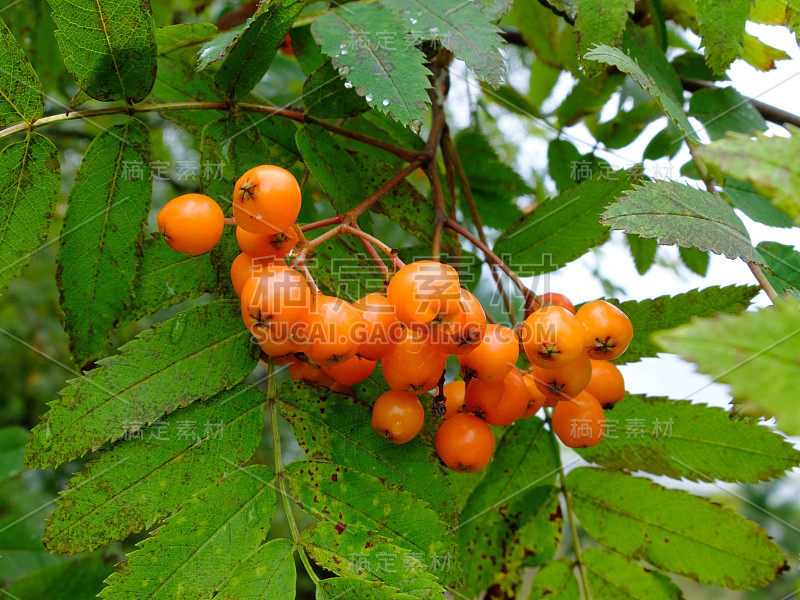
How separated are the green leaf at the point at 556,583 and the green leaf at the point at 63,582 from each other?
3.55 ft

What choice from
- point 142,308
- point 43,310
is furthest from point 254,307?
point 43,310

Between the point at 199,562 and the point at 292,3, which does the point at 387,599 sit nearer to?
the point at 199,562

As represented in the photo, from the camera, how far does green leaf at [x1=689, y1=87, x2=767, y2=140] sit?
69.4 inches

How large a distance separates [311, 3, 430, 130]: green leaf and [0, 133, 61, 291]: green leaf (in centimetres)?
59

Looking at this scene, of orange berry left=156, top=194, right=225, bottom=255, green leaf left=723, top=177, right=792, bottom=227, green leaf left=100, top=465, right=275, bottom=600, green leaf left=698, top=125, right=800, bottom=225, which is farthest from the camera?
green leaf left=723, top=177, right=792, bottom=227

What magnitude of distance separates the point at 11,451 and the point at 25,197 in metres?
1.24

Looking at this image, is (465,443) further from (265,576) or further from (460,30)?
(460,30)

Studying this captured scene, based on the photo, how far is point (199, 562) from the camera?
978 mm

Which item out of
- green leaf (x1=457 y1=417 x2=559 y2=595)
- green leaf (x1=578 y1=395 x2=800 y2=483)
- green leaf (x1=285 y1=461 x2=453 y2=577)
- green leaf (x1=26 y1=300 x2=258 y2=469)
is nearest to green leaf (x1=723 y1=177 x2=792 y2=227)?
green leaf (x1=578 y1=395 x2=800 y2=483)

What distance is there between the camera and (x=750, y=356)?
527 millimetres

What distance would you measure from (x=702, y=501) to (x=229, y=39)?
1.38 m

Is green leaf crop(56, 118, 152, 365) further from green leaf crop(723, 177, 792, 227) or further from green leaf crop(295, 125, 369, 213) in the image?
green leaf crop(723, 177, 792, 227)

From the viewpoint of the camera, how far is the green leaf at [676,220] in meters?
0.98

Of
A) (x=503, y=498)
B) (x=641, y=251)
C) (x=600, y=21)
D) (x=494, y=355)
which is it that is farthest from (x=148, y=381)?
(x=641, y=251)
